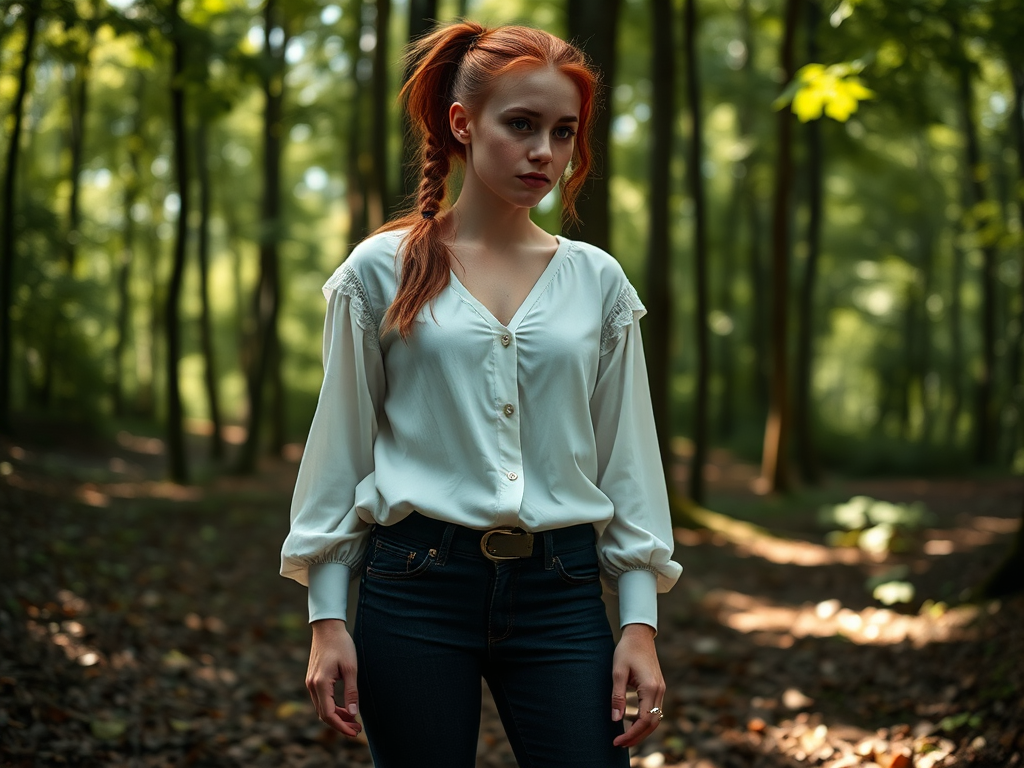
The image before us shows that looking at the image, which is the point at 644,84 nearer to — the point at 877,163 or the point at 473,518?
the point at 877,163

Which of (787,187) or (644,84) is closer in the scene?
(787,187)

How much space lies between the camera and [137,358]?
3462 centimetres

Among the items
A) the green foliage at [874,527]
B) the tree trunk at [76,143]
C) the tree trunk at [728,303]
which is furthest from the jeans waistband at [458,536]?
the tree trunk at [728,303]

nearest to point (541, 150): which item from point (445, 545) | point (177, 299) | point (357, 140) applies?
point (445, 545)

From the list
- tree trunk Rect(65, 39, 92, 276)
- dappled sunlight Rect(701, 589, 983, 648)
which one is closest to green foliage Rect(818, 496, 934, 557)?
dappled sunlight Rect(701, 589, 983, 648)

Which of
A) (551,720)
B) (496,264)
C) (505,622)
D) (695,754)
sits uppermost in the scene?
(496,264)

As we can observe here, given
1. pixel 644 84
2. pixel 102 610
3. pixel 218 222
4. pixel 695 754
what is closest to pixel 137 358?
pixel 218 222

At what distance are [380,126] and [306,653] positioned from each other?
6898 millimetres

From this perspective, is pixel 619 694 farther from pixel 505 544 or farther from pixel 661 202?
pixel 661 202

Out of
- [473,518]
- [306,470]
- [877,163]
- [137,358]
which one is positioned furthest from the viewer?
[137,358]

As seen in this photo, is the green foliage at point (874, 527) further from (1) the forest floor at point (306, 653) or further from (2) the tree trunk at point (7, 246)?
(2) the tree trunk at point (7, 246)

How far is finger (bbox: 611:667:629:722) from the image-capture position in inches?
82.2

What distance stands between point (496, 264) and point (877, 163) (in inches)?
603

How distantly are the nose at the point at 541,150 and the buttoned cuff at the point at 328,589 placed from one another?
1.00 m
